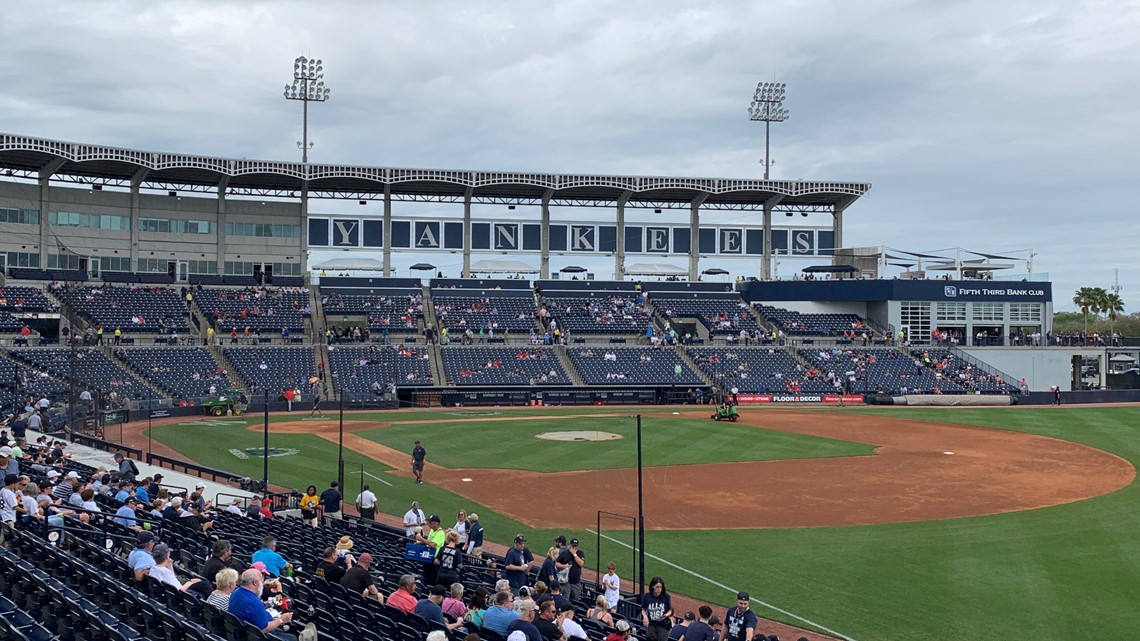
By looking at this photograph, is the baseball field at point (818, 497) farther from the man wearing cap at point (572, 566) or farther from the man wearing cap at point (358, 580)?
the man wearing cap at point (358, 580)

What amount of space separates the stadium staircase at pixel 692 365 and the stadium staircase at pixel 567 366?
8.93 meters

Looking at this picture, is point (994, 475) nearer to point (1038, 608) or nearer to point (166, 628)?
point (1038, 608)

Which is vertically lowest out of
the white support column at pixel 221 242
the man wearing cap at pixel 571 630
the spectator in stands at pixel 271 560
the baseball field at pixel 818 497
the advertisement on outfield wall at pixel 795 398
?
the baseball field at pixel 818 497

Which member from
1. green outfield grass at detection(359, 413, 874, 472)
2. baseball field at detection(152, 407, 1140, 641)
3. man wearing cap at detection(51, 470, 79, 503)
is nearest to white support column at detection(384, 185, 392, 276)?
baseball field at detection(152, 407, 1140, 641)

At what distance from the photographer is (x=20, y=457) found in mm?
22344

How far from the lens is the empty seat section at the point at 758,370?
65.9 m

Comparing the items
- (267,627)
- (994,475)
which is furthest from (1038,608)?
(994,475)

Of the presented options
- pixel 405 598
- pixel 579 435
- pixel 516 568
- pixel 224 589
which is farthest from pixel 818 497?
pixel 224 589

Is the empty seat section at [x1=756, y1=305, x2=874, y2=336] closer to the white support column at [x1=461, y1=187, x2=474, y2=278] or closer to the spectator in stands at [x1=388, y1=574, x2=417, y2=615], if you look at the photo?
→ the white support column at [x1=461, y1=187, x2=474, y2=278]

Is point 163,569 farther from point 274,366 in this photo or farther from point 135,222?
point 135,222

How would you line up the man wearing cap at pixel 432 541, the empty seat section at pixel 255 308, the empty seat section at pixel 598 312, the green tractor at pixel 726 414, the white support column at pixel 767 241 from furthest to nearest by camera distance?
the white support column at pixel 767 241
the empty seat section at pixel 598 312
the empty seat section at pixel 255 308
the green tractor at pixel 726 414
the man wearing cap at pixel 432 541

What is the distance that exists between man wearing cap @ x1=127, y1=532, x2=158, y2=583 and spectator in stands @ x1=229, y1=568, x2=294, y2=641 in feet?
7.66

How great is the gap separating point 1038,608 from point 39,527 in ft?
60.0

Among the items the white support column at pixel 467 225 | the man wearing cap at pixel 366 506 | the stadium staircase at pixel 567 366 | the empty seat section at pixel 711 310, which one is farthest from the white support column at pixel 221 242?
the man wearing cap at pixel 366 506
